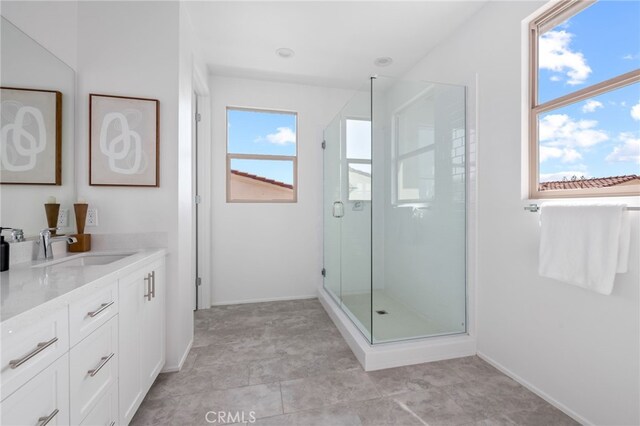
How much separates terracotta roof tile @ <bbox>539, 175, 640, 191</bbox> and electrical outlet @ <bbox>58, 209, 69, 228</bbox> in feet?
9.90

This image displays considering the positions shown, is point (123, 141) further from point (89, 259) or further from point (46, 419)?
point (46, 419)

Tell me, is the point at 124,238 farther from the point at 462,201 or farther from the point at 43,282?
the point at 462,201

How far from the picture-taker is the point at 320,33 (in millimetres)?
2381

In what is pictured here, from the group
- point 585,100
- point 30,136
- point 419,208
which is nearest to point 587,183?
point 585,100

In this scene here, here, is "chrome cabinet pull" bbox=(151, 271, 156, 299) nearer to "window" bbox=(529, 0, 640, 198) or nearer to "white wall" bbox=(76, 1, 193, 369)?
"white wall" bbox=(76, 1, 193, 369)

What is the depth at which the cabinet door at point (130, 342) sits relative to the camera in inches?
51.7

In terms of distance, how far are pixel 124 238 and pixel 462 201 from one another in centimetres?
256

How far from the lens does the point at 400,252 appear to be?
2.77 m

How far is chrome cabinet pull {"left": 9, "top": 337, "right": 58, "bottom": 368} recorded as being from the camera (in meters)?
0.71

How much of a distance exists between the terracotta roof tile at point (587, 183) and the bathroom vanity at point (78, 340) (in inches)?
95.0

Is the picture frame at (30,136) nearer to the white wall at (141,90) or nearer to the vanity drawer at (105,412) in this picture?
the white wall at (141,90)

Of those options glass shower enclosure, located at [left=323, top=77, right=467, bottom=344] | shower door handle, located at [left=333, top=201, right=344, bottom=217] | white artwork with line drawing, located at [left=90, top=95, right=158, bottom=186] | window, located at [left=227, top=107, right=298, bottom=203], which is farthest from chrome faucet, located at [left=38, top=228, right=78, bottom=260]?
shower door handle, located at [left=333, top=201, right=344, bottom=217]

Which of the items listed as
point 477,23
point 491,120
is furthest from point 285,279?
point 477,23

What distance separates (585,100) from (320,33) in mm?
1975
